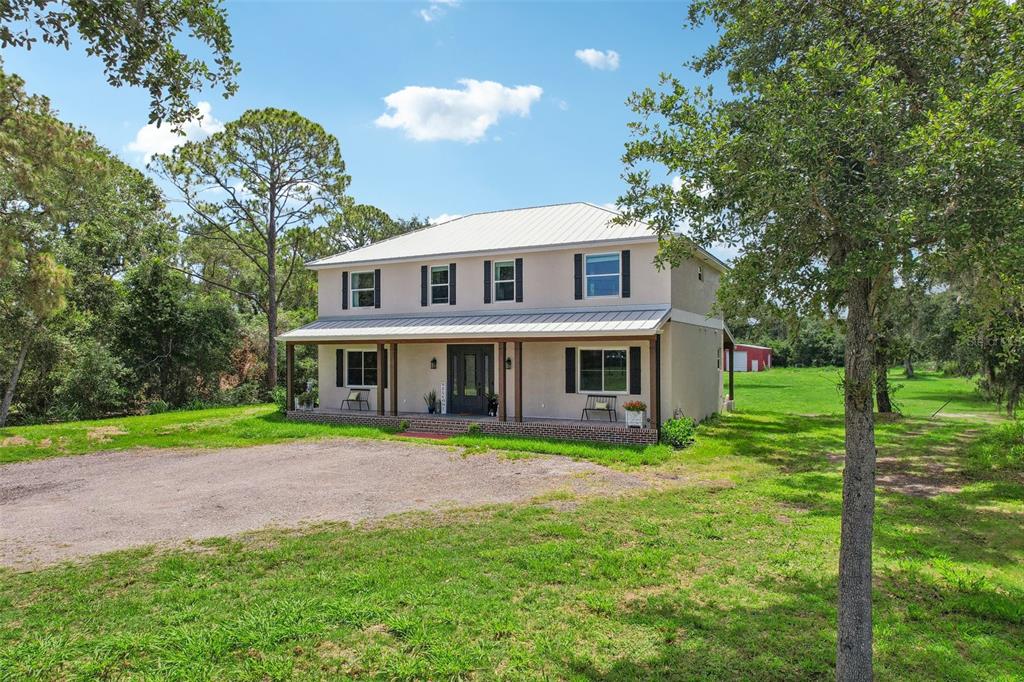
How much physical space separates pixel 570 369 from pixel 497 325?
2404mm

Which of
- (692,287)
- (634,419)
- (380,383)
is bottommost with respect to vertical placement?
(634,419)

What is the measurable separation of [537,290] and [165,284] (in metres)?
14.4

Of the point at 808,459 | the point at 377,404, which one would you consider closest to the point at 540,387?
the point at 377,404

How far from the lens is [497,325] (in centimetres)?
1555

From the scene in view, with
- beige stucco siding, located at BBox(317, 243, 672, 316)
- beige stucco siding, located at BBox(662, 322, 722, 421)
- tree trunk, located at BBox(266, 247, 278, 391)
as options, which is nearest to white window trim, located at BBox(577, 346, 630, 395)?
beige stucco siding, located at BBox(662, 322, 722, 421)

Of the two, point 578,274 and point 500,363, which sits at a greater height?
point 578,274

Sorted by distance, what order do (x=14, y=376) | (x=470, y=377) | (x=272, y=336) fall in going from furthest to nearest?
(x=272, y=336) < (x=14, y=376) < (x=470, y=377)

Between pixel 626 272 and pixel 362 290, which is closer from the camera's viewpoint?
pixel 626 272

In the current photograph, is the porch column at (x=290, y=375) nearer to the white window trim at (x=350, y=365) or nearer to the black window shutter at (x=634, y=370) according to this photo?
the white window trim at (x=350, y=365)

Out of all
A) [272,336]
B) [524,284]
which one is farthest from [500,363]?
[272,336]

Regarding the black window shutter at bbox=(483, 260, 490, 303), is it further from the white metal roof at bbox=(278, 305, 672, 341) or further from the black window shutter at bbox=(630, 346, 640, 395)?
the black window shutter at bbox=(630, 346, 640, 395)

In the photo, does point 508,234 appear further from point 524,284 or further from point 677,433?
point 677,433

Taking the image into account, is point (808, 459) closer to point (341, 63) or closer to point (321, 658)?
point (321, 658)

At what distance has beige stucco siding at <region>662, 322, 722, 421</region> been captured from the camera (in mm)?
14961
